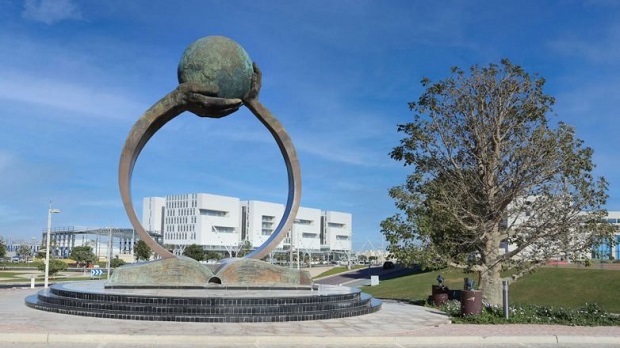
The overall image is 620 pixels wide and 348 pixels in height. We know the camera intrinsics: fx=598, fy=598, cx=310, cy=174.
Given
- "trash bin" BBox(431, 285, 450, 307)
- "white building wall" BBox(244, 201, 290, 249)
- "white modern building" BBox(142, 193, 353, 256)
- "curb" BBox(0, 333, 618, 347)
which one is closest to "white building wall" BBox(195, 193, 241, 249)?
"white modern building" BBox(142, 193, 353, 256)

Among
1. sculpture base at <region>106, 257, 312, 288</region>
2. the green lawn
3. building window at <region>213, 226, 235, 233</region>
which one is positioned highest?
building window at <region>213, 226, 235, 233</region>

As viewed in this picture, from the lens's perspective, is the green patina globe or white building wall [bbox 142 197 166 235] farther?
white building wall [bbox 142 197 166 235]

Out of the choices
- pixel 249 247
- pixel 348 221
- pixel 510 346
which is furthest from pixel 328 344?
pixel 348 221

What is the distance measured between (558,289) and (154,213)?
10854 centimetres

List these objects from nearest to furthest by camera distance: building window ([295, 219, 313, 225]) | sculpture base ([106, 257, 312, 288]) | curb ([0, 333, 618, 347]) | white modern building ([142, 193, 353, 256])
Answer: curb ([0, 333, 618, 347]) < sculpture base ([106, 257, 312, 288]) < white modern building ([142, 193, 353, 256]) < building window ([295, 219, 313, 225])

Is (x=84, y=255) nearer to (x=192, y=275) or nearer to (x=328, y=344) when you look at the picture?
(x=192, y=275)

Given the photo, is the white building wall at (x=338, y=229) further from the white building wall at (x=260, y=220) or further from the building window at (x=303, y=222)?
the white building wall at (x=260, y=220)

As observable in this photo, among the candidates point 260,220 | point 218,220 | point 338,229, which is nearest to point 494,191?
point 218,220

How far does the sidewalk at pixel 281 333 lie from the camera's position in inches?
412

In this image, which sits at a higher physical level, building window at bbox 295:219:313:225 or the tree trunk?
building window at bbox 295:219:313:225

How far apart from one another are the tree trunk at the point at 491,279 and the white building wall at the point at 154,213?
114m

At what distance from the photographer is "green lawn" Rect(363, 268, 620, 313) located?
82.9 ft

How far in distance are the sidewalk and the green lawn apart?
9513mm

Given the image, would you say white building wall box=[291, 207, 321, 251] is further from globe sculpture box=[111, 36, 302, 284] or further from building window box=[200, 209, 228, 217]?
globe sculpture box=[111, 36, 302, 284]
